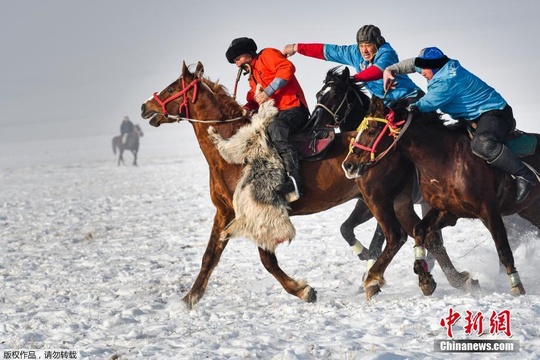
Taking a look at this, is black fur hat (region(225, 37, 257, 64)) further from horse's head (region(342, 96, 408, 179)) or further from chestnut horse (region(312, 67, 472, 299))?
horse's head (region(342, 96, 408, 179))

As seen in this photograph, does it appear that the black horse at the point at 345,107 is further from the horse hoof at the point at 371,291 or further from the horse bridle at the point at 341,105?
the horse hoof at the point at 371,291

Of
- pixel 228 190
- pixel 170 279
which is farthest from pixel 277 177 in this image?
pixel 170 279

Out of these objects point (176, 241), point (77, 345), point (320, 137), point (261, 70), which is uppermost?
point (261, 70)

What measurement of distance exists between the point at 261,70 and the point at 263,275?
8.91 feet

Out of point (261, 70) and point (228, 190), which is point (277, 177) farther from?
point (261, 70)

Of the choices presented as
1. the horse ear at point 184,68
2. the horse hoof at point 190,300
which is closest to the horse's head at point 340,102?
the horse ear at point 184,68

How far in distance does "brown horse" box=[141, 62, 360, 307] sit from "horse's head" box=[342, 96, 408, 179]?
49cm

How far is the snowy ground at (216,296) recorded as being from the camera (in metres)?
5.70

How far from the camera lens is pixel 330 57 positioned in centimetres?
921

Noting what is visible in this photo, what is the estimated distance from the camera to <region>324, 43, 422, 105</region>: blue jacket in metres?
8.27

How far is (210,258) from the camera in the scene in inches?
314

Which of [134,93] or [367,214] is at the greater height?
[134,93]

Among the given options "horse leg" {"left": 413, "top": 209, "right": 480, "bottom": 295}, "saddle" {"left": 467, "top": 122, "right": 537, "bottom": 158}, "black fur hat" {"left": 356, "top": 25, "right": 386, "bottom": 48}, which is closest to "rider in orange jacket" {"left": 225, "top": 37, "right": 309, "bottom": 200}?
"black fur hat" {"left": 356, "top": 25, "right": 386, "bottom": 48}

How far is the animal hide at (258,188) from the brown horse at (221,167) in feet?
0.57
